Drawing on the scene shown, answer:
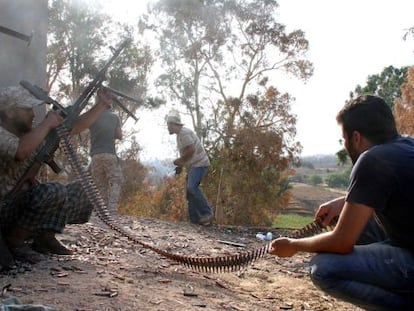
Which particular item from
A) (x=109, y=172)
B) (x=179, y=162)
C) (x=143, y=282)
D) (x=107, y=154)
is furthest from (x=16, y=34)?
(x=179, y=162)

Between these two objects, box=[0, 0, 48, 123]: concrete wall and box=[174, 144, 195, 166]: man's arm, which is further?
box=[174, 144, 195, 166]: man's arm

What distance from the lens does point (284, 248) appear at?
10.4ft

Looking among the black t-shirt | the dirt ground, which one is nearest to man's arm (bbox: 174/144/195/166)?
the dirt ground

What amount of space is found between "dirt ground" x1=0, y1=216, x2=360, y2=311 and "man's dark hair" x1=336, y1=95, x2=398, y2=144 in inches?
64.8

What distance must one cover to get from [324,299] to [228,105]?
1956 centimetres

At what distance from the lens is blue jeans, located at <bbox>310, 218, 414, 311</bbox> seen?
→ 2820 millimetres

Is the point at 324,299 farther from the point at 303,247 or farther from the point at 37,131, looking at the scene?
the point at 37,131

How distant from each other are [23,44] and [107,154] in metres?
2.80

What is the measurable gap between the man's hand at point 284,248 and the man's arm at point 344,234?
56 mm

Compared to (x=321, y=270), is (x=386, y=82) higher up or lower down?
higher up

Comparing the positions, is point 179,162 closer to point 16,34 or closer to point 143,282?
point 16,34

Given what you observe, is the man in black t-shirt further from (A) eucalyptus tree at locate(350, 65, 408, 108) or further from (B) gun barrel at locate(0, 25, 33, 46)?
(A) eucalyptus tree at locate(350, 65, 408, 108)

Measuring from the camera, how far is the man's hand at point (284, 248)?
3.12 meters

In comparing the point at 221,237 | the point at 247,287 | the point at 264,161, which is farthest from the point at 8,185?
the point at 264,161
